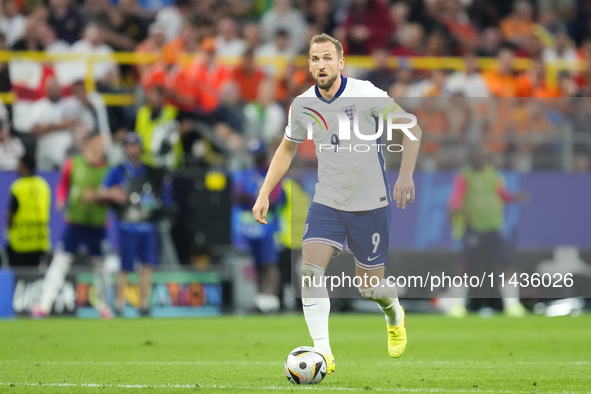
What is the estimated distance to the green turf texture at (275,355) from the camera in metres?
6.56

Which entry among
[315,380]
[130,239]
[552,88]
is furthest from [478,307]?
[315,380]

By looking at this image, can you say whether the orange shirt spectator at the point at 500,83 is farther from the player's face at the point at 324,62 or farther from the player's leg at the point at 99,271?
the player's face at the point at 324,62

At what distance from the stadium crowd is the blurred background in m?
0.03

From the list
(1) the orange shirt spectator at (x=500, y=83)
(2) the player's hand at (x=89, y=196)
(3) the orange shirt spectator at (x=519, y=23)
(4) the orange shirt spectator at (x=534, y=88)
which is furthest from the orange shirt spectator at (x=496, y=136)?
(2) the player's hand at (x=89, y=196)

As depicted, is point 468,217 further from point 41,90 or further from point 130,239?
point 41,90

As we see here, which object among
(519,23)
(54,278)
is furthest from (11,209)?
(519,23)

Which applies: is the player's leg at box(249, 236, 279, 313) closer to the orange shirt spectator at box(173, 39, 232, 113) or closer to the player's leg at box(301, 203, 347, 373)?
the orange shirt spectator at box(173, 39, 232, 113)

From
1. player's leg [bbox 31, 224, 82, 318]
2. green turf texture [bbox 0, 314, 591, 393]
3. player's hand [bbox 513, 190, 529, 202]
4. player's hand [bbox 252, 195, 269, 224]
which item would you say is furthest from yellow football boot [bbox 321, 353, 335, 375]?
player's hand [bbox 513, 190, 529, 202]

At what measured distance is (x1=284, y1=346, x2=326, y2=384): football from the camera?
255 inches

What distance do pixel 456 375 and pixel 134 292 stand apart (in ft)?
24.3

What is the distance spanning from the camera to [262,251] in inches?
552

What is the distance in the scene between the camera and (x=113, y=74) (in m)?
15.9

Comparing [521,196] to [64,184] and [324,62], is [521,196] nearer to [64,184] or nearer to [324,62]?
[64,184]

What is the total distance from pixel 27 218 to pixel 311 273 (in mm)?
8088
